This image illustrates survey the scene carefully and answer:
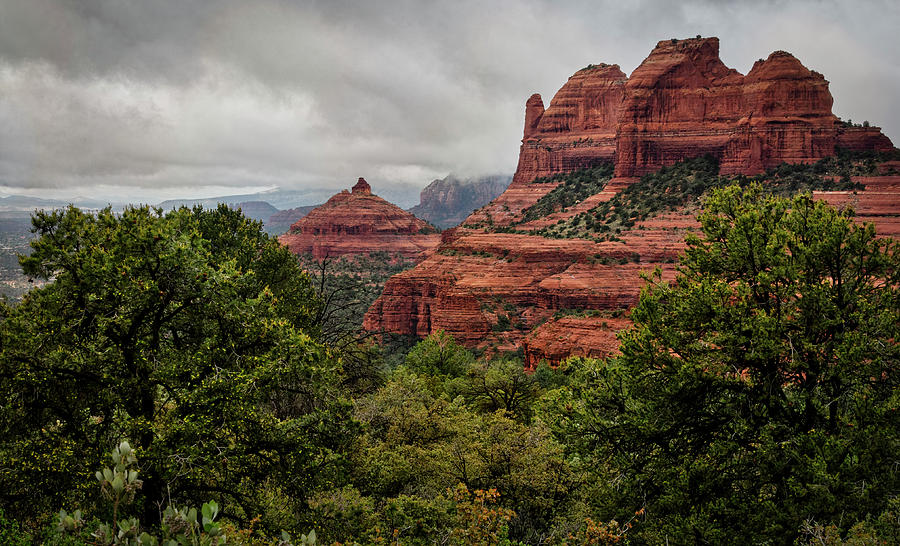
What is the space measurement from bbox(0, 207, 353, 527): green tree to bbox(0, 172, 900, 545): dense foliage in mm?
44

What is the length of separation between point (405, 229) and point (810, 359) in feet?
542

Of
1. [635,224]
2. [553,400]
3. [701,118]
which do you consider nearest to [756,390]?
[553,400]

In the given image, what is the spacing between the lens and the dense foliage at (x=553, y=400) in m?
10.7

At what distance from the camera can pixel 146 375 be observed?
37.7 ft

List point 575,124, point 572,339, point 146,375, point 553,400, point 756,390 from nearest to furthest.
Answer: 1. point 146,375
2. point 756,390
3. point 553,400
4. point 572,339
5. point 575,124

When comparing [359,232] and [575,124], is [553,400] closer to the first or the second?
[575,124]

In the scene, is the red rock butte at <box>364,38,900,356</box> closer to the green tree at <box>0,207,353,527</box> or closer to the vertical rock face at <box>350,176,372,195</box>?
the green tree at <box>0,207,353,527</box>

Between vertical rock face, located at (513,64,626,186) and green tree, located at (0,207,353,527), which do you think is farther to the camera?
vertical rock face, located at (513,64,626,186)

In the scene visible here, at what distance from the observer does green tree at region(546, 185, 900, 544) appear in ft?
36.6

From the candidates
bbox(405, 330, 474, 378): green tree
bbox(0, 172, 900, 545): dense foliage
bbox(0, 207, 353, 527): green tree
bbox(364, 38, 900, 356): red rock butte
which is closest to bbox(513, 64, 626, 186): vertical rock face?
bbox(364, 38, 900, 356): red rock butte

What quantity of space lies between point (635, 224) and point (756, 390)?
6532 centimetres

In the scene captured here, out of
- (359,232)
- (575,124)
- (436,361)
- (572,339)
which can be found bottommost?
(436,361)

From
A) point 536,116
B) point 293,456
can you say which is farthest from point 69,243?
point 536,116

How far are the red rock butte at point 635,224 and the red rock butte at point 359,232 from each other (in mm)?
61914
